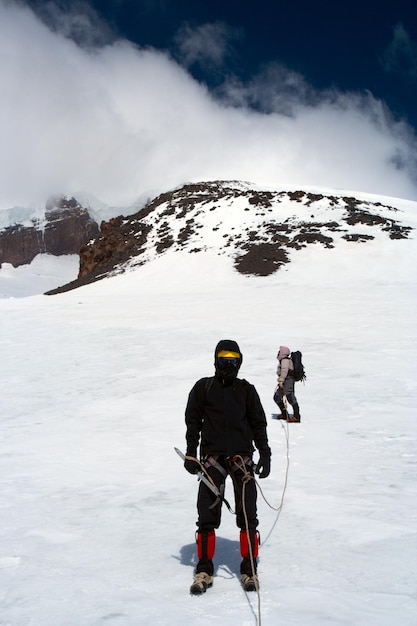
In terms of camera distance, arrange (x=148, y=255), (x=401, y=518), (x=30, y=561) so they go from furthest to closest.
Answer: (x=148, y=255) → (x=401, y=518) → (x=30, y=561)

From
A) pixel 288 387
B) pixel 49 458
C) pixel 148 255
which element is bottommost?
pixel 49 458

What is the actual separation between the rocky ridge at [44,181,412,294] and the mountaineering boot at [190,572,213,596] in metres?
33.0

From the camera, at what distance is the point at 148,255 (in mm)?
48688

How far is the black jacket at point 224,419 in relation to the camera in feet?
13.5

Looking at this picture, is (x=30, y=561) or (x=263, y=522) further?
(x=263, y=522)

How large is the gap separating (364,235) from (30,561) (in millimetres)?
43095

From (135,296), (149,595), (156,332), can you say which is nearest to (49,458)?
(149,595)

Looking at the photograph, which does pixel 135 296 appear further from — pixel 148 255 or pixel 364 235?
pixel 364 235

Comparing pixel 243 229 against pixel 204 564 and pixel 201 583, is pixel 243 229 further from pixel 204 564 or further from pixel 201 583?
pixel 201 583

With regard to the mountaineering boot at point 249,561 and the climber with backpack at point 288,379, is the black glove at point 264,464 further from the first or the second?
the climber with backpack at point 288,379

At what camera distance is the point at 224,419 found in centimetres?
414

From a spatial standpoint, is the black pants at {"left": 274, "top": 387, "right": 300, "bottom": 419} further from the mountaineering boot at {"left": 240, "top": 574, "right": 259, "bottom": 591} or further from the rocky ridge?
the rocky ridge

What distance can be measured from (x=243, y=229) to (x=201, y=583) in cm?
4705

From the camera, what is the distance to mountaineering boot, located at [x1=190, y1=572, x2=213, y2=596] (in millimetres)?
3625
